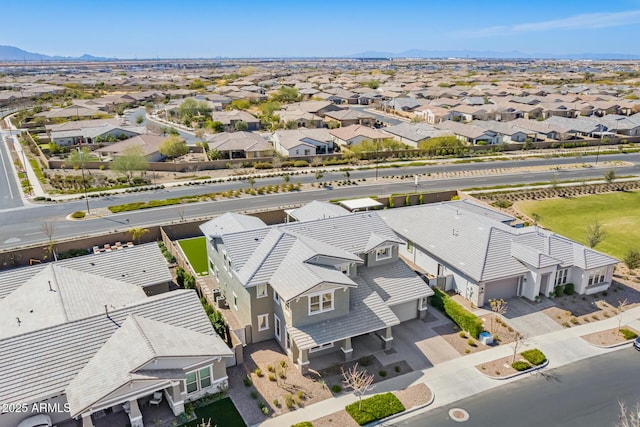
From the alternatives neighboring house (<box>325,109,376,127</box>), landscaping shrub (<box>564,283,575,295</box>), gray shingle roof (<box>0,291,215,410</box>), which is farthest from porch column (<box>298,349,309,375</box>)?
neighboring house (<box>325,109,376,127</box>)

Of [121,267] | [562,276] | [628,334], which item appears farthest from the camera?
[562,276]

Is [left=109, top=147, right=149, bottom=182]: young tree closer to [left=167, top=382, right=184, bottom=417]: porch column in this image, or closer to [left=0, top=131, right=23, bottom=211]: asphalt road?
[left=0, top=131, right=23, bottom=211]: asphalt road

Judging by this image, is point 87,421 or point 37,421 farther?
point 87,421

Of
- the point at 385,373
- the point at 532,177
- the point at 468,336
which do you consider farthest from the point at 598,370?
the point at 532,177

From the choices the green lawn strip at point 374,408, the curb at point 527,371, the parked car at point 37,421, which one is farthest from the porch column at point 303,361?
the parked car at point 37,421

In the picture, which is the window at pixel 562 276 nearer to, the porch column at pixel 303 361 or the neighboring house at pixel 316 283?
the neighboring house at pixel 316 283

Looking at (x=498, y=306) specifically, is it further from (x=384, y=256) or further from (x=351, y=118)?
(x=351, y=118)

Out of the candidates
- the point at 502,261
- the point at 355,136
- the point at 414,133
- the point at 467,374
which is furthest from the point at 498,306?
the point at 414,133
